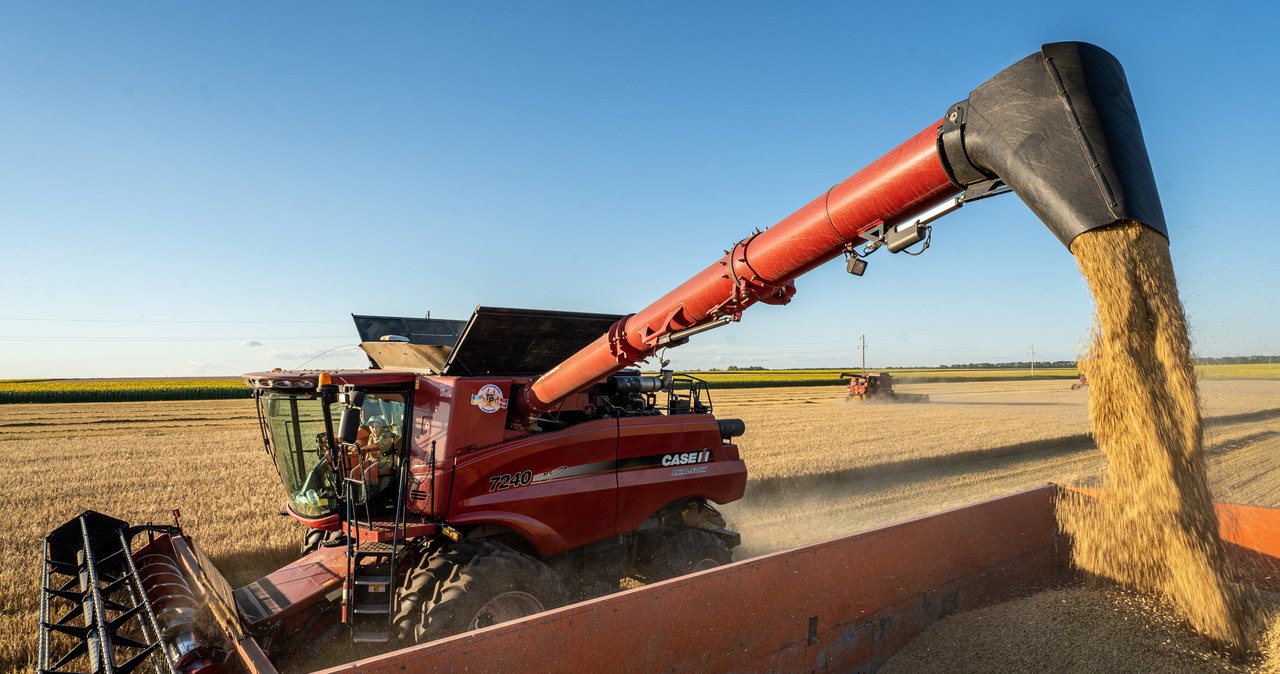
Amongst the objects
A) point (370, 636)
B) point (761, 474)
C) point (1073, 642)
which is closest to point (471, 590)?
point (370, 636)

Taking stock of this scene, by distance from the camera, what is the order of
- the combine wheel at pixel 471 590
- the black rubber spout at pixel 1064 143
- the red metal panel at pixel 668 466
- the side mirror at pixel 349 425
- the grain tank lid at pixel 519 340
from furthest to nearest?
the red metal panel at pixel 668 466, the grain tank lid at pixel 519 340, the combine wheel at pixel 471 590, the side mirror at pixel 349 425, the black rubber spout at pixel 1064 143

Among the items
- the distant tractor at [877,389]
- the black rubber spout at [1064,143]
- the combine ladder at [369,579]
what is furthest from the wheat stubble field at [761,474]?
the distant tractor at [877,389]

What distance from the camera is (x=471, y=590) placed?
399 cm

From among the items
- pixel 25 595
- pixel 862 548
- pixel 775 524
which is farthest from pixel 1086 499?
pixel 25 595

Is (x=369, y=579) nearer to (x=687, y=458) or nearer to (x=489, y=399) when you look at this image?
(x=489, y=399)

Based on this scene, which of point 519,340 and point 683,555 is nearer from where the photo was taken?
point 519,340

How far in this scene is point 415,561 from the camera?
4391mm

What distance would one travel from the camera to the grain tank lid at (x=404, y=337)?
5242mm

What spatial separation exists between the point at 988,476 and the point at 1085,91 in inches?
373

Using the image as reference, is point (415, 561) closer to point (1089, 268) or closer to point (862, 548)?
point (862, 548)

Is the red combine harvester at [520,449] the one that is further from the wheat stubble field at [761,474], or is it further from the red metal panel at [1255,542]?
the red metal panel at [1255,542]

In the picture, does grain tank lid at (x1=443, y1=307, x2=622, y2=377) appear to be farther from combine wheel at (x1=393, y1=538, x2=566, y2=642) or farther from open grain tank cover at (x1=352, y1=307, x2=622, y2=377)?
combine wheel at (x1=393, y1=538, x2=566, y2=642)

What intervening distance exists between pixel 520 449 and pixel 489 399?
0.40 m

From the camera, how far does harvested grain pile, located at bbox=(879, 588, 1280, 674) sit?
3672 mm
